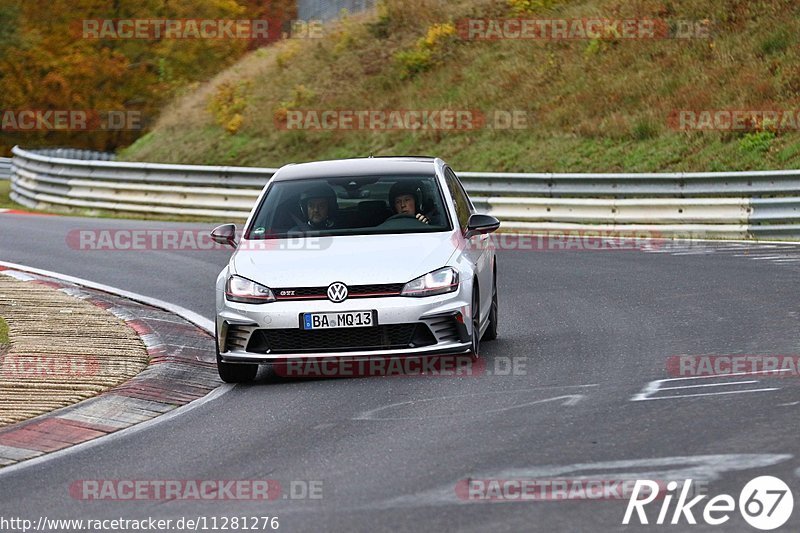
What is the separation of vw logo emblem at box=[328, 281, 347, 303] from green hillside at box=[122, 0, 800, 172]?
1594cm

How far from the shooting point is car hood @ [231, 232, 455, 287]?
1029cm

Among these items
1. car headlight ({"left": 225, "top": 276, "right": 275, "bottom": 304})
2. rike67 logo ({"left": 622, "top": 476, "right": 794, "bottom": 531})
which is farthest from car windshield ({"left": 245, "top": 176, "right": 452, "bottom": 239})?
rike67 logo ({"left": 622, "top": 476, "right": 794, "bottom": 531})

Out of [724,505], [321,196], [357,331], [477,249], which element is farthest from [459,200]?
[724,505]

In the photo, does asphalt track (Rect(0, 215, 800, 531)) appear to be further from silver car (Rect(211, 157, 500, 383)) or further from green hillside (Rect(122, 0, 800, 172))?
green hillside (Rect(122, 0, 800, 172))

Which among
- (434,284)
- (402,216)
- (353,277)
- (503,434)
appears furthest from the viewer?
(402,216)

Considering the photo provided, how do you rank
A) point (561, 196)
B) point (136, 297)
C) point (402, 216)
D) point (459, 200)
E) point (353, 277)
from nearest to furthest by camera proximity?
point (353, 277) → point (402, 216) → point (459, 200) → point (136, 297) → point (561, 196)

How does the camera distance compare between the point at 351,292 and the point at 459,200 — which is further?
the point at 459,200

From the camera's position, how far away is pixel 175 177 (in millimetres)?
28625

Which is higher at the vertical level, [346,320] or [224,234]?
[224,234]

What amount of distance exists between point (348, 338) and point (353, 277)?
1.45 feet

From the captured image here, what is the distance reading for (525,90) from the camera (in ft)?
109

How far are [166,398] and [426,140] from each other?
75.2 feet

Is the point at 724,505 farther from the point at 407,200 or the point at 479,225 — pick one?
the point at 407,200

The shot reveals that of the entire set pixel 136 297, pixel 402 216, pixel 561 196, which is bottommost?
pixel 136 297
